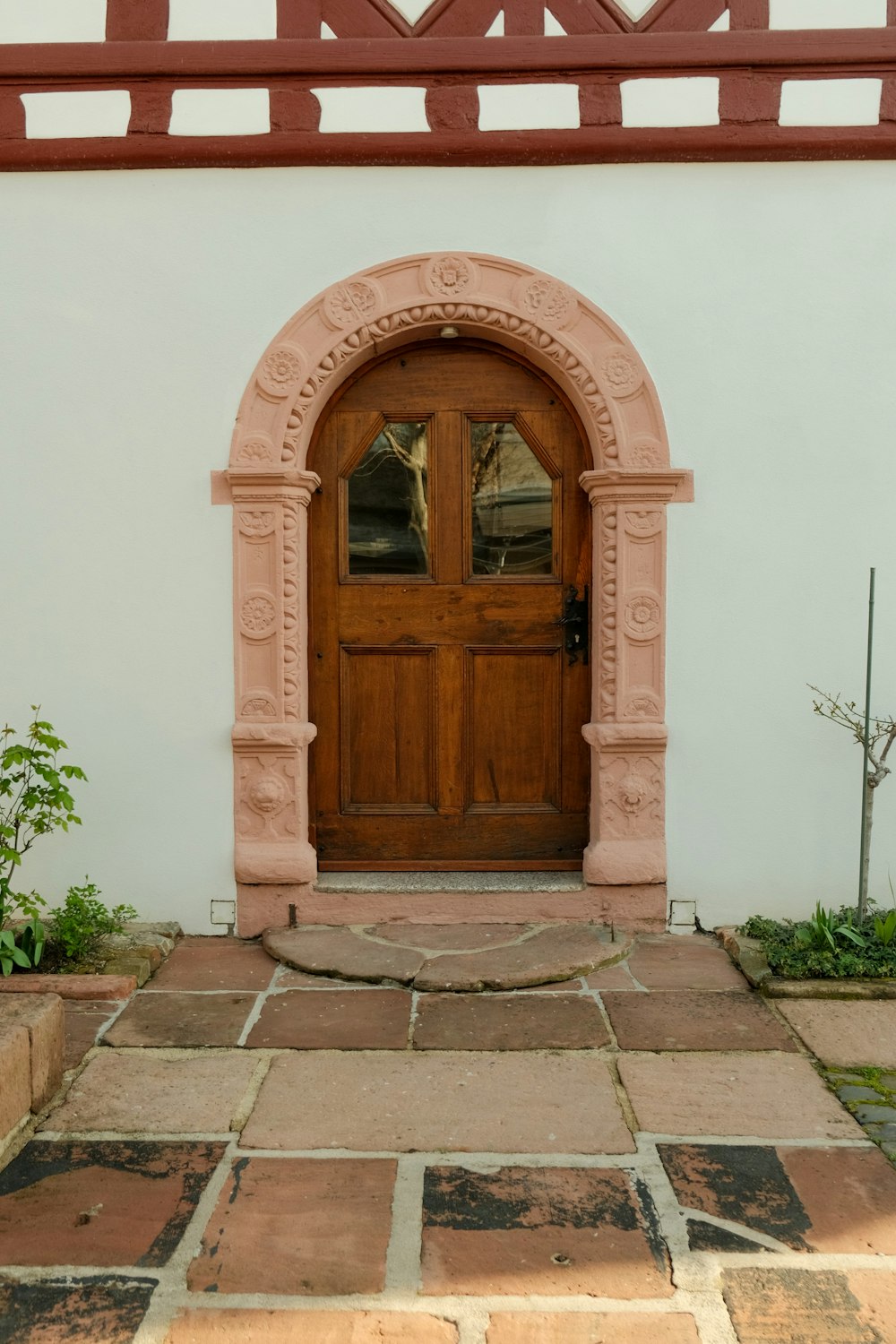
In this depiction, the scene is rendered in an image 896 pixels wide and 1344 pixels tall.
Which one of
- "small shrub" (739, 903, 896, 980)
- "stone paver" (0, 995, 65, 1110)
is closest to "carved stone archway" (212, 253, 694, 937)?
"small shrub" (739, 903, 896, 980)

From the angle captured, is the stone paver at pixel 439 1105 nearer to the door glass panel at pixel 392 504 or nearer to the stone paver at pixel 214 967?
the stone paver at pixel 214 967

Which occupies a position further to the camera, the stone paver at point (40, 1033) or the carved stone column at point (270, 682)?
the carved stone column at point (270, 682)

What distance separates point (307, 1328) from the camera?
6.31ft

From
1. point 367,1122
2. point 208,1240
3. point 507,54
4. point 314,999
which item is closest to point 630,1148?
point 367,1122

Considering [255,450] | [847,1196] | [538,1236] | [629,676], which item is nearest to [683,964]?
[629,676]

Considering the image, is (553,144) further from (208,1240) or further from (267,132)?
(208,1240)

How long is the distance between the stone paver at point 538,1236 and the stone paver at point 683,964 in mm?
1308

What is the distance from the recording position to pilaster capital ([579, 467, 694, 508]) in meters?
4.04

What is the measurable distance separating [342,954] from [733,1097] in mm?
1534

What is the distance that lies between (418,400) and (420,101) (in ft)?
3.69

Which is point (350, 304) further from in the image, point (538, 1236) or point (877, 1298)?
point (877, 1298)

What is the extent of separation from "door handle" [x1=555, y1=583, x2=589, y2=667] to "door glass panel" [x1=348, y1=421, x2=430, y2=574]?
0.60m

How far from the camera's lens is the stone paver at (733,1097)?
→ 2.65m

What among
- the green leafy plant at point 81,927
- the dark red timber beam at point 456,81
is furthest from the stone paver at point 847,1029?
the dark red timber beam at point 456,81
